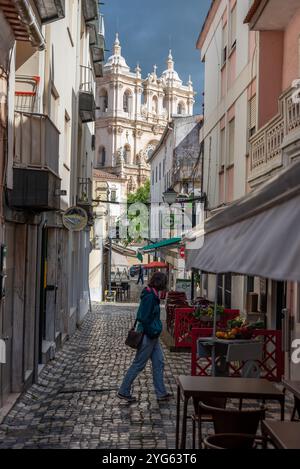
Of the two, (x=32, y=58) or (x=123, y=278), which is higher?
(x=32, y=58)

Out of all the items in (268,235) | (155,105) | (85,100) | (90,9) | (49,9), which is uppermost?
(155,105)

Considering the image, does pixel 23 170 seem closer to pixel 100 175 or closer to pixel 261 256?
pixel 261 256

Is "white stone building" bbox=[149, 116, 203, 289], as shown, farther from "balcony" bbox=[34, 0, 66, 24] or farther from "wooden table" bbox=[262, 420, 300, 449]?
"wooden table" bbox=[262, 420, 300, 449]

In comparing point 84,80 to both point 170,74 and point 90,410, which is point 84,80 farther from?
point 170,74

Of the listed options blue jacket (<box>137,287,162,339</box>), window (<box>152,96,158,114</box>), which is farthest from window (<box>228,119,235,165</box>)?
window (<box>152,96,158,114</box>)

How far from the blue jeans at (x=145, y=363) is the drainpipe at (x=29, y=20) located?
4.38 m

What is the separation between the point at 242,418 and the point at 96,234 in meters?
34.9

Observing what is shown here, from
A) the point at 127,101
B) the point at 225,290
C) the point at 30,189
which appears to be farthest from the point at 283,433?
the point at 127,101

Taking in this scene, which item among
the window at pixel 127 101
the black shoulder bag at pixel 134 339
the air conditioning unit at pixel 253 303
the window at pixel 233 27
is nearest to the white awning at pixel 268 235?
the black shoulder bag at pixel 134 339

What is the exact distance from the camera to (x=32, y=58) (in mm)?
10555

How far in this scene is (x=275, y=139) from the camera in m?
12.8

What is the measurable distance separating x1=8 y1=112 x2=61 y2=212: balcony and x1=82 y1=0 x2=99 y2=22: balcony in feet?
38.3

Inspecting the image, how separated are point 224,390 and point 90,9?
57.2 ft
